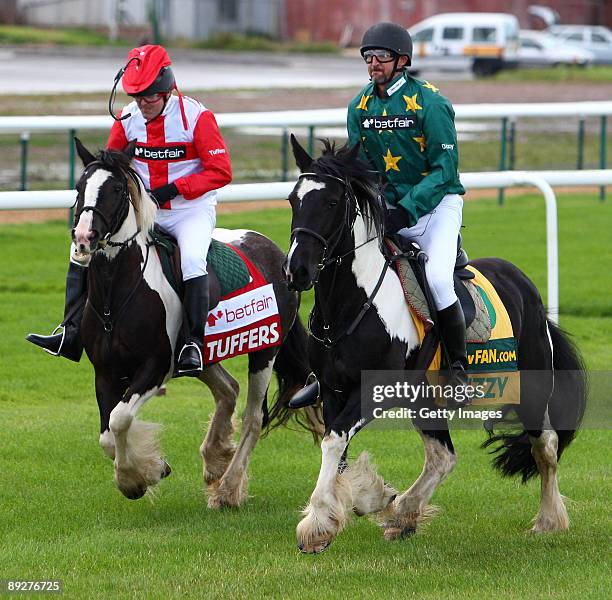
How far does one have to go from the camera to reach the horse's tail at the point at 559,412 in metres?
6.67

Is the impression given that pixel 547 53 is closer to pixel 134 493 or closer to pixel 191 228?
pixel 191 228

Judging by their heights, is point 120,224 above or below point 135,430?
above

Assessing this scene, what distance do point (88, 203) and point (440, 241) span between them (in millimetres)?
1697

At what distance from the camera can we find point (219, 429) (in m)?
7.20

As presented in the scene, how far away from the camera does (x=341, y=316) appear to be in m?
5.79

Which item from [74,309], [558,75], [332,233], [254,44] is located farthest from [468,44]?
[332,233]

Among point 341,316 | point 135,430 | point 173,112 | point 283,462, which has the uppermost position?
point 173,112

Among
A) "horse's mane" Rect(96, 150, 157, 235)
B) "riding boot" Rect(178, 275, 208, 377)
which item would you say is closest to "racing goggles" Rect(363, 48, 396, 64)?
"horse's mane" Rect(96, 150, 157, 235)

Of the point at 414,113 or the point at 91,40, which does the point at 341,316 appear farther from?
the point at 91,40

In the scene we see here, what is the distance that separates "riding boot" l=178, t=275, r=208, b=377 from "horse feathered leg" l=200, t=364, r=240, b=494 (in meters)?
0.59


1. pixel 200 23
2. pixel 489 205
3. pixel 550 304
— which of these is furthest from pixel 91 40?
pixel 550 304

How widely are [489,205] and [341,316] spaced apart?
1151 centimetres

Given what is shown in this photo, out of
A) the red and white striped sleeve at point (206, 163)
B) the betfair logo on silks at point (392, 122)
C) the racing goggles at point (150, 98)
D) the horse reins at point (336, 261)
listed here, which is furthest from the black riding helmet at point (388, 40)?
the racing goggles at point (150, 98)

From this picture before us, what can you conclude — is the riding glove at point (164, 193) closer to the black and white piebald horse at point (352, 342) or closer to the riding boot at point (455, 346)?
the black and white piebald horse at point (352, 342)
